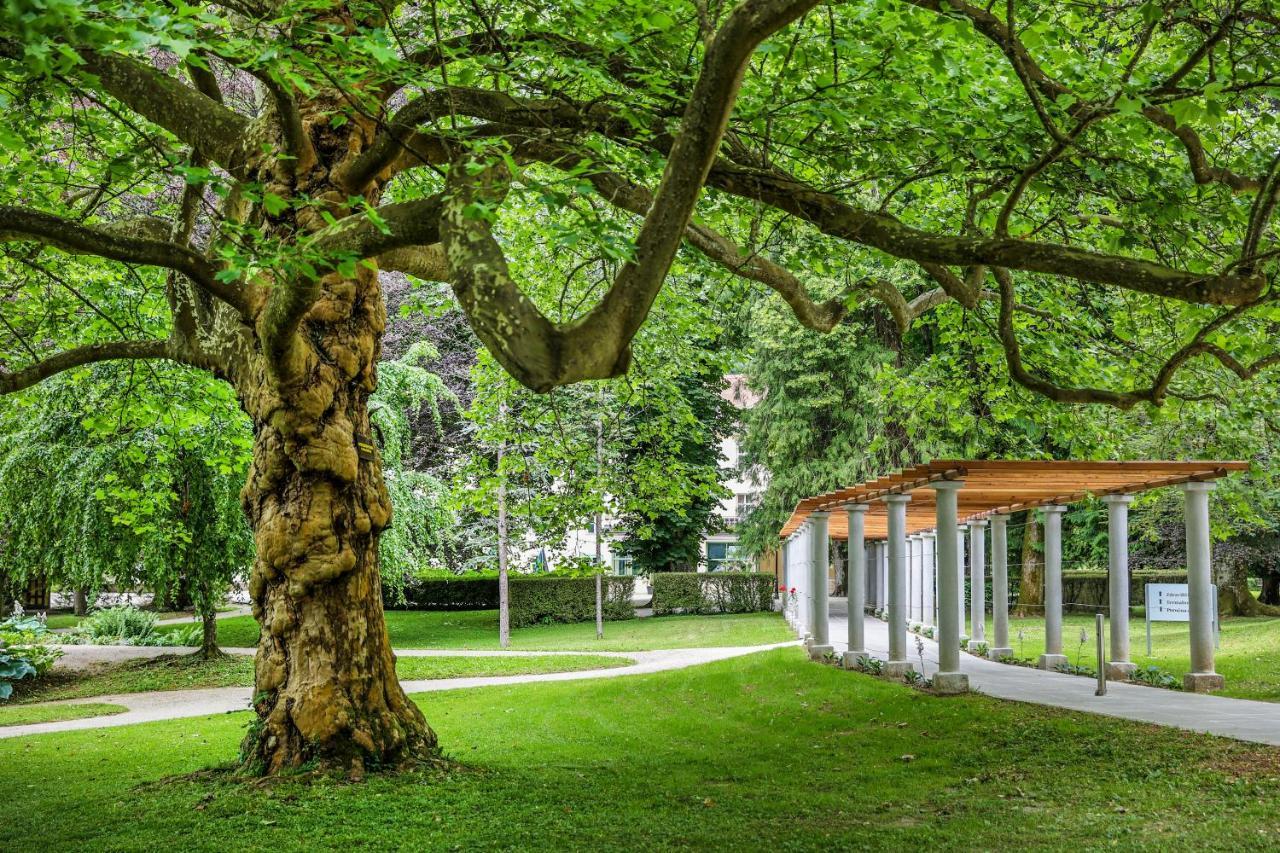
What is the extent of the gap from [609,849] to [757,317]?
28.9 metres

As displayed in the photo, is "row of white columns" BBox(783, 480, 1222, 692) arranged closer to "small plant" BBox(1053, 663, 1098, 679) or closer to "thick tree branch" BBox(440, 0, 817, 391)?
"small plant" BBox(1053, 663, 1098, 679)

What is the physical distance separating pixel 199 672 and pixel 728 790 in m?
14.4

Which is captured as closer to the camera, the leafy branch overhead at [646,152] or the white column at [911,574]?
the leafy branch overhead at [646,152]

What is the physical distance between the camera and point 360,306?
9047 mm

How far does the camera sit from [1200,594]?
1334 centimetres

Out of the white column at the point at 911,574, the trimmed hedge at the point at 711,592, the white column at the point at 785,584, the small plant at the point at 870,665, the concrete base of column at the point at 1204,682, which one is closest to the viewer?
the concrete base of column at the point at 1204,682

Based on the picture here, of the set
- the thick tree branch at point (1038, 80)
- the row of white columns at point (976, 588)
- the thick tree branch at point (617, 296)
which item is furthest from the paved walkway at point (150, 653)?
the thick tree branch at point (617, 296)

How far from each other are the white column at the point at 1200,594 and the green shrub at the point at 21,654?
17.3m

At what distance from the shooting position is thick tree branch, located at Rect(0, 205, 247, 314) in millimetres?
6805

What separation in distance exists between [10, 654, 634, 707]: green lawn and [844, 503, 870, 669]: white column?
20.5 feet

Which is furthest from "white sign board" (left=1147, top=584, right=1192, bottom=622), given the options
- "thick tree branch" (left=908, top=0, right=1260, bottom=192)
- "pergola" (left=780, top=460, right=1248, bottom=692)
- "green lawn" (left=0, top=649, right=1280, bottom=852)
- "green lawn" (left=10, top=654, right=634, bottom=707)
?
"thick tree branch" (left=908, top=0, right=1260, bottom=192)

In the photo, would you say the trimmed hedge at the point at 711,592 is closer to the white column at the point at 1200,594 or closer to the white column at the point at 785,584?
the white column at the point at 785,584

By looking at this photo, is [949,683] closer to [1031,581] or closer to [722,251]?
[722,251]

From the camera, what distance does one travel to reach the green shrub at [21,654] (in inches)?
720
